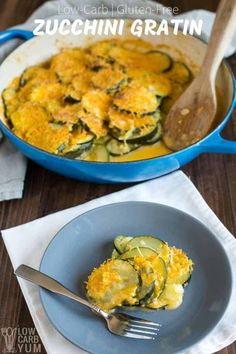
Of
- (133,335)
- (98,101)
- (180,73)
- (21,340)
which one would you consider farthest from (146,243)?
(180,73)

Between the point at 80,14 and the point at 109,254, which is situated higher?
the point at 80,14

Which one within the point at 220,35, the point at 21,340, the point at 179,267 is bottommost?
the point at 21,340

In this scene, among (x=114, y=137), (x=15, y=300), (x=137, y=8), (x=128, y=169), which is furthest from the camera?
(x=137, y=8)

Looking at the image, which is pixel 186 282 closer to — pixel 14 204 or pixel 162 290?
pixel 162 290

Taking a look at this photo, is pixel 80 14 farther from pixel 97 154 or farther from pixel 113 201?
pixel 113 201

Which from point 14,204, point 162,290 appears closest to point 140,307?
point 162,290
